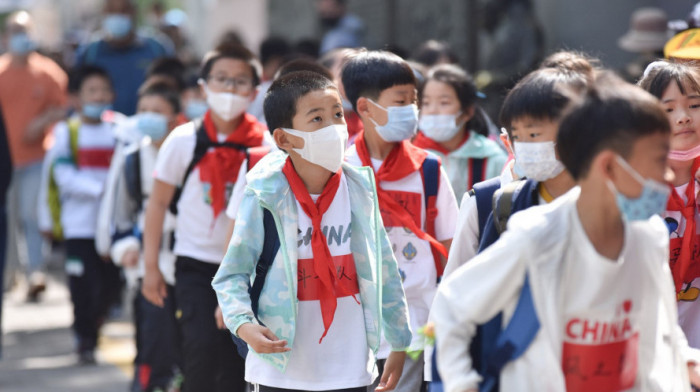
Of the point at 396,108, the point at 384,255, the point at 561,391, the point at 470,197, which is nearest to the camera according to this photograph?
the point at 561,391

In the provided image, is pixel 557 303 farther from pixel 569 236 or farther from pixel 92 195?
pixel 92 195

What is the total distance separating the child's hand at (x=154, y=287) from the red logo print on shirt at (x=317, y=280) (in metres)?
2.01

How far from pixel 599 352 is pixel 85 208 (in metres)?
6.24

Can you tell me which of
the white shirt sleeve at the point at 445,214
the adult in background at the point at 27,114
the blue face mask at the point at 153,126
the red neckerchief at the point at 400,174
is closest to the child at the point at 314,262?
the red neckerchief at the point at 400,174

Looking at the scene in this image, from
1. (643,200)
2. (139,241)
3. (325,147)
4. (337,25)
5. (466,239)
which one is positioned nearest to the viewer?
(643,200)

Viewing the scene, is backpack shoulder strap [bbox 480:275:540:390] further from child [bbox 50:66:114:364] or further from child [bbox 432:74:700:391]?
child [bbox 50:66:114:364]

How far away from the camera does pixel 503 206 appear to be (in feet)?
11.4

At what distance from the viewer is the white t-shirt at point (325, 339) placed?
4.02 metres

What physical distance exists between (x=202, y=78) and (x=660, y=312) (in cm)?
358

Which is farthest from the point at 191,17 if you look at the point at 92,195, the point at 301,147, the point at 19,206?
the point at 301,147

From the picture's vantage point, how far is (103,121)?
8.97 metres

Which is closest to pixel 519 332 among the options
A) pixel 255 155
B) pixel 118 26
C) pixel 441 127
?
pixel 255 155

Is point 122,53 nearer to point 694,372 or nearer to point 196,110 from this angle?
point 196,110

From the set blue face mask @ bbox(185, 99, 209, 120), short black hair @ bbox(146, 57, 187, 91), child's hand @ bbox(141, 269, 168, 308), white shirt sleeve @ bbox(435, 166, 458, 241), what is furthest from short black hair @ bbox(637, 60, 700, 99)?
short black hair @ bbox(146, 57, 187, 91)
